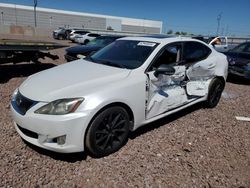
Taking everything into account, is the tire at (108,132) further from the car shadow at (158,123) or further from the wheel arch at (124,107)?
the car shadow at (158,123)

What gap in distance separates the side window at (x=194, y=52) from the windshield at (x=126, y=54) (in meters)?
0.75

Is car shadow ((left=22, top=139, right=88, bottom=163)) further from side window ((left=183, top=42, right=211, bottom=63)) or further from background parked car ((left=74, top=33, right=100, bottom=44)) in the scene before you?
background parked car ((left=74, top=33, right=100, bottom=44))

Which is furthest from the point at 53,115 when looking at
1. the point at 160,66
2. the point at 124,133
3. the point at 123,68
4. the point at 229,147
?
the point at 229,147

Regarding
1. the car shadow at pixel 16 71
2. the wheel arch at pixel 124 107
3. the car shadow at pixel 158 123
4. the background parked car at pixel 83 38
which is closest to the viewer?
the wheel arch at pixel 124 107

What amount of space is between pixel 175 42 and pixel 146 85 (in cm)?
119

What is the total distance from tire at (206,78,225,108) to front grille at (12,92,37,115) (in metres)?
3.56

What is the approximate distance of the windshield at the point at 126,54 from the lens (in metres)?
3.70

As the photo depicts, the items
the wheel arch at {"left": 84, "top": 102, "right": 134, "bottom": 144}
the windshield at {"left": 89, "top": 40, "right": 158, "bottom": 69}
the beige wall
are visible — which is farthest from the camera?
the beige wall

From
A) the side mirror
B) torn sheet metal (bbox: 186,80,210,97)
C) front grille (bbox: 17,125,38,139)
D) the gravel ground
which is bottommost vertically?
the gravel ground

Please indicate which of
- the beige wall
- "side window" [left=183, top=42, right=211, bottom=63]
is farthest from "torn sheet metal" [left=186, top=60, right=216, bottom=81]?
the beige wall

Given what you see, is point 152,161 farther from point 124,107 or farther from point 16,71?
point 16,71

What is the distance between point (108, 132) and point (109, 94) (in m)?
0.54

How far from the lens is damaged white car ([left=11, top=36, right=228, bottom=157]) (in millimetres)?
2791

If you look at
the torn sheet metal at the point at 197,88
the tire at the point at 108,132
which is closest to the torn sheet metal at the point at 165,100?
the torn sheet metal at the point at 197,88
